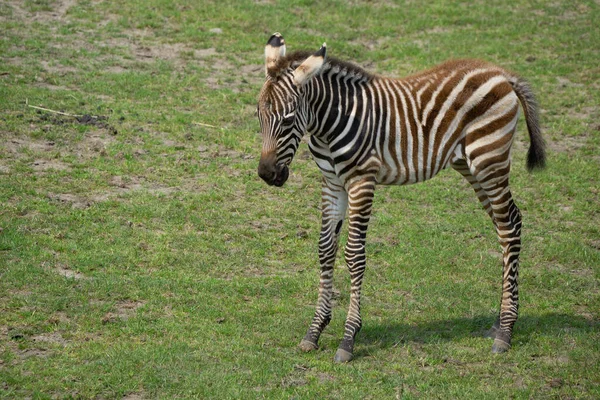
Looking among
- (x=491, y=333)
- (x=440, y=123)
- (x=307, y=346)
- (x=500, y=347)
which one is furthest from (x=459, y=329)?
(x=440, y=123)

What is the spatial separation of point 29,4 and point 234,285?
36.8 feet

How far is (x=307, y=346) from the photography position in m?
9.43

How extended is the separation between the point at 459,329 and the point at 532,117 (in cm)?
274

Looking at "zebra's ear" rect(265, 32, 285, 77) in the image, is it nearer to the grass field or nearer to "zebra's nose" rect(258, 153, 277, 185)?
"zebra's nose" rect(258, 153, 277, 185)

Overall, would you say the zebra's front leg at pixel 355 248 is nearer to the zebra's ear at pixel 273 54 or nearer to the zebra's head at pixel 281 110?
the zebra's head at pixel 281 110

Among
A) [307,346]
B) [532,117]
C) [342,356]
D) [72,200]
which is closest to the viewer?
[342,356]

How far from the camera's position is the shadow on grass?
32.1ft

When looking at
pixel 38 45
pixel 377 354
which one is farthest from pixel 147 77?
pixel 377 354

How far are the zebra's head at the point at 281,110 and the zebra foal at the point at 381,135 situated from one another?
1 centimetres

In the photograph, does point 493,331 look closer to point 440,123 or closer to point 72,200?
point 440,123

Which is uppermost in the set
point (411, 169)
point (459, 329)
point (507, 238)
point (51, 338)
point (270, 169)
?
point (270, 169)

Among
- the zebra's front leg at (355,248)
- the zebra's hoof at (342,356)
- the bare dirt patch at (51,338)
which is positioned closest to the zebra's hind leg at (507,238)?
the zebra's front leg at (355,248)

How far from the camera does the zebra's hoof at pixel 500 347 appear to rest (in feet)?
31.3

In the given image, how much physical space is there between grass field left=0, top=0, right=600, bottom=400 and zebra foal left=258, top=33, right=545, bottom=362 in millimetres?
767
